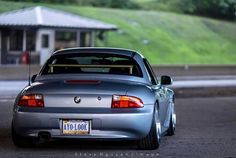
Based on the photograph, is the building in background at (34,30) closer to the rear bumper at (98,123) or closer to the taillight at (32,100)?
the taillight at (32,100)

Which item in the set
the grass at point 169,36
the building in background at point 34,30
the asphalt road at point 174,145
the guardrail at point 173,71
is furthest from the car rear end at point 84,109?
the grass at point 169,36

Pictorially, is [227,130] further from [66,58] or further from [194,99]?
[194,99]

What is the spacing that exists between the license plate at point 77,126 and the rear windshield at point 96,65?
1.02m

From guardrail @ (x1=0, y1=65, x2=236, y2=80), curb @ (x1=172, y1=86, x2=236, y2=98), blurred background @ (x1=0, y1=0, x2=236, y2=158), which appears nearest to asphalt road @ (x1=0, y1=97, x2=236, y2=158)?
blurred background @ (x1=0, y1=0, x2=236, y2=158)

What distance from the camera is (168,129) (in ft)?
36.3

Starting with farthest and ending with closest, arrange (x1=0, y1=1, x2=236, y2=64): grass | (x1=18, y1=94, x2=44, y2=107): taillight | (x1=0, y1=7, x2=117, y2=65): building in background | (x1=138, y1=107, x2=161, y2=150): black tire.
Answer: (x1=0, y1=1, x2=236, y2=64): grass < (x1=0, y1=7, x2=117, y2=65): building in background < (x1=138, y1=107, x2=161, y2=150): black tire < (x1=18, y1=94, x2=44, y2=107): taillight

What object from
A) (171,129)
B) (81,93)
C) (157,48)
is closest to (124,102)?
(81,93)

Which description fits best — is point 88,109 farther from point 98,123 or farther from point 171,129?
point 171,129

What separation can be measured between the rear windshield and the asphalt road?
1.07 metres

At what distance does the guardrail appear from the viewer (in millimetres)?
31844

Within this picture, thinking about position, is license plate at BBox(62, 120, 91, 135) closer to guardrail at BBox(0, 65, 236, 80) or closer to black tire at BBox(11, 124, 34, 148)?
black tire at BBox(11, 124, 34, 148)

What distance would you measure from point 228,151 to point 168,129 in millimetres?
1907

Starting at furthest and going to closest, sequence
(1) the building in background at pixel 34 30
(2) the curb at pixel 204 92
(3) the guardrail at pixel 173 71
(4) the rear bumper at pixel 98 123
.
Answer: (1) the building in background at pixel 34 30
(3) the guardrail at pixel 173 71
(2) the curb at pixel 204 92
(4) the rear bumper at pixel 98 123

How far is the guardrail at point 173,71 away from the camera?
104 ft
